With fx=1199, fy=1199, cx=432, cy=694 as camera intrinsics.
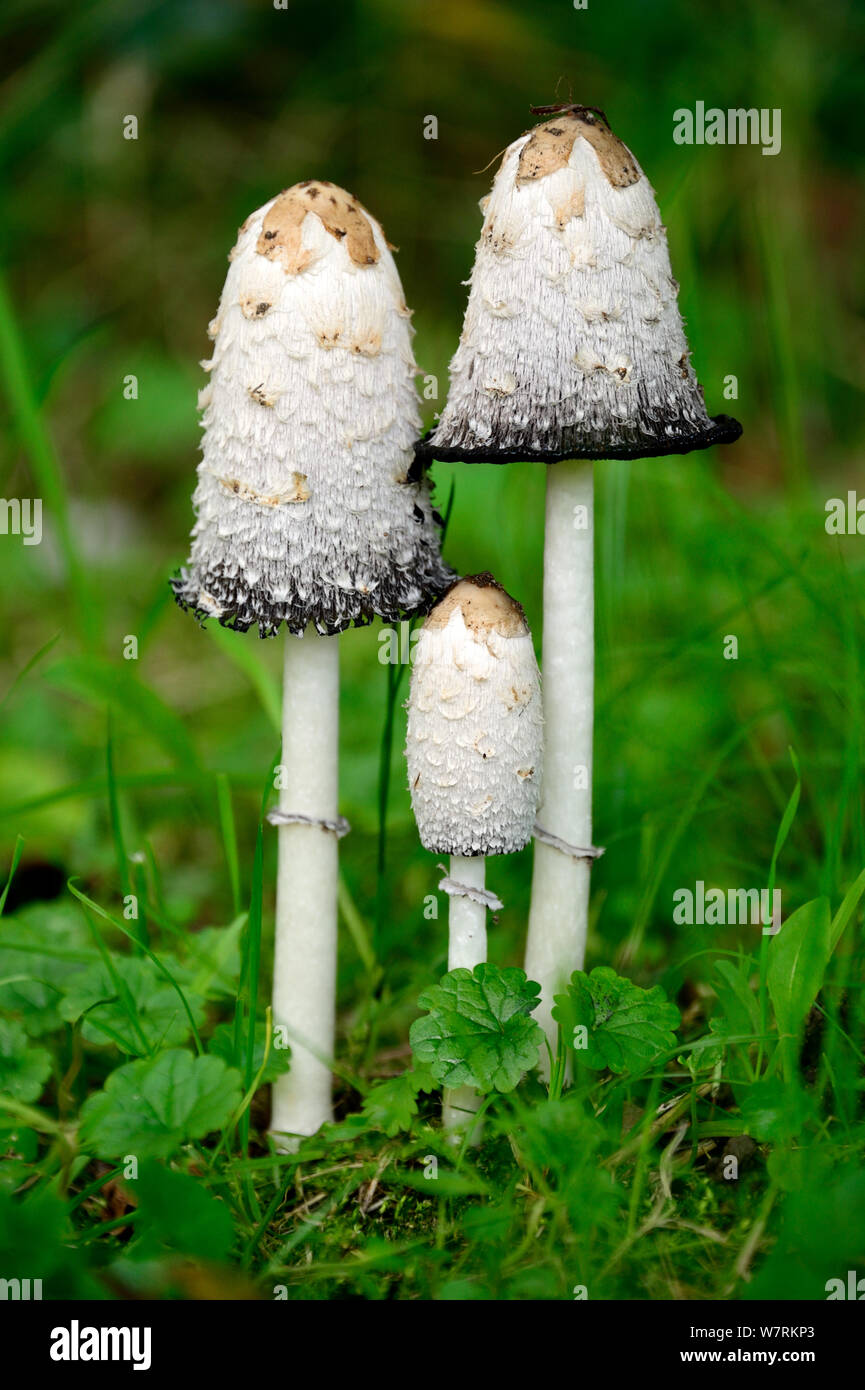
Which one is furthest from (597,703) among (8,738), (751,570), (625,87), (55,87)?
(55,87)

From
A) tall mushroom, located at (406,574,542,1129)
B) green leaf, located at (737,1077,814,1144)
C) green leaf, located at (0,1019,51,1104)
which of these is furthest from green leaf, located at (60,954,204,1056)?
green leaf, located at (737,1077,814,1144)

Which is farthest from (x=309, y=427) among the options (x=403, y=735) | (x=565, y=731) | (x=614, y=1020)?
(x=403, y=735)

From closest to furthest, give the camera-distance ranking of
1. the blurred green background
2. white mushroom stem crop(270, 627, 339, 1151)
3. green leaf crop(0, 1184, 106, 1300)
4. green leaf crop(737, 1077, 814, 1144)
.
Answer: green leaf crop(0, 1184, 106, 1300), green leaf crop(737, 1077, 814, 1144), white mushroom stem crop(270, 627, 339, 1151), the blurred green background

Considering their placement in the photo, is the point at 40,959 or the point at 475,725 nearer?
the point at 475,725

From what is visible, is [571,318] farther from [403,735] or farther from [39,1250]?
[403,735]

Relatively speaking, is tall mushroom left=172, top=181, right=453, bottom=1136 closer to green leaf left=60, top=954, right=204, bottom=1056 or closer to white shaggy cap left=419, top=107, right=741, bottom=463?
white shaggy cap left=419, top=107, right=741, bottom=463
